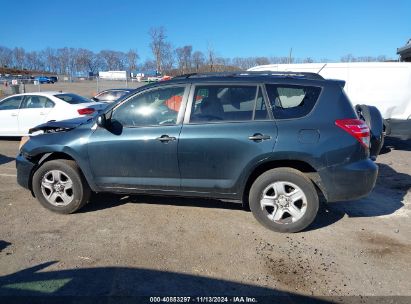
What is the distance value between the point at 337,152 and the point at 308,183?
0.46m

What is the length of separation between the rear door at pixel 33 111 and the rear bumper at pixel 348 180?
327 inches

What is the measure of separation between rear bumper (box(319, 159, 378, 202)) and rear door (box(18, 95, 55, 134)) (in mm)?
8297

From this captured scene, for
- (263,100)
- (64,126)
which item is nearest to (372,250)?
(263,100)

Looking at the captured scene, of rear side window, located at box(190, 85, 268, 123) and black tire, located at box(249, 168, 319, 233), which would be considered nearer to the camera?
black tire, located at box(249, 168, 319, 233)

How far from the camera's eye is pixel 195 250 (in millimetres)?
3840

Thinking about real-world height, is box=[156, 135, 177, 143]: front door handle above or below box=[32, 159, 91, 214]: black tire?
above

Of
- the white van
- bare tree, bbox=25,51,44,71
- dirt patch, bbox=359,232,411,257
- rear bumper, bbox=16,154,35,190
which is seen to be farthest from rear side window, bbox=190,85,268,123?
bare tree, bbox=25,51,44,71

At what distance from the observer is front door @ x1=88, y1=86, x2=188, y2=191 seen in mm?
4387

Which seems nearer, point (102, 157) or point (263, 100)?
point (263, 100)

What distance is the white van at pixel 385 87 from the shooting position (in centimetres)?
855

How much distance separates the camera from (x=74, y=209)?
477 centimetres

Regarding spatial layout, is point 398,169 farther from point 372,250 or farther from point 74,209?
point 74,209

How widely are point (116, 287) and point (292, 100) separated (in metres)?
2.76

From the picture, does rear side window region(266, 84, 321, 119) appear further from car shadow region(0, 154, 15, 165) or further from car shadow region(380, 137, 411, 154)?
car shadow region(0, 154, 15, 165)
